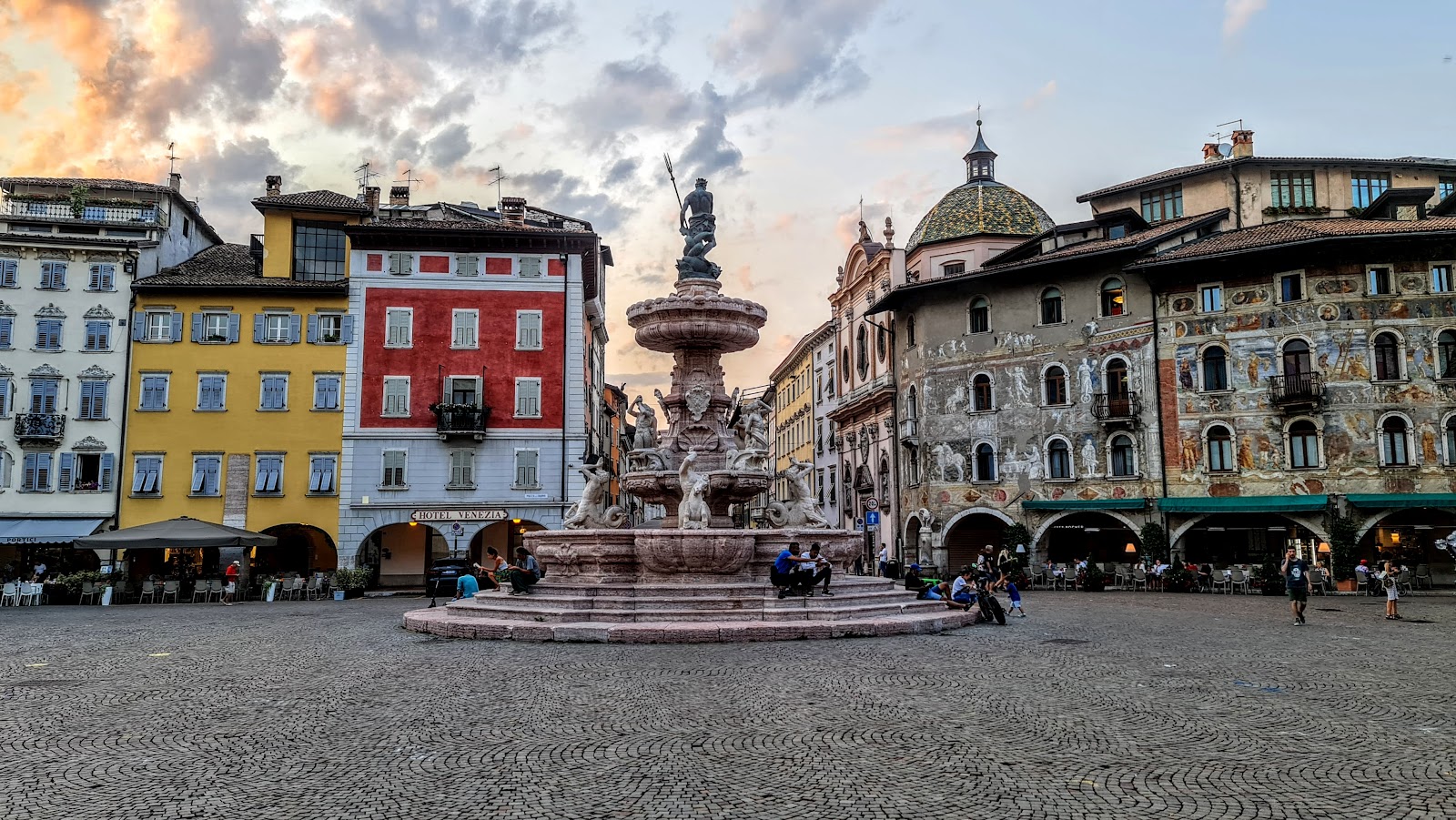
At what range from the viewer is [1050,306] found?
128 ft

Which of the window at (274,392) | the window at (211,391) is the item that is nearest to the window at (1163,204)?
the window at (274,392)

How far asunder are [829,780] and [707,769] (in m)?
0.85

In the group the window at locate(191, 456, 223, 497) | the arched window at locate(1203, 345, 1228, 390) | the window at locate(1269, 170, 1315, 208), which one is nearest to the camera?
the arched window at locate(1203, 345, 1228, 390)

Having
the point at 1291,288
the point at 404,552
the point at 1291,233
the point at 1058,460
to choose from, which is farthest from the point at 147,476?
the point at 1291,233

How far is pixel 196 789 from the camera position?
21.7ft

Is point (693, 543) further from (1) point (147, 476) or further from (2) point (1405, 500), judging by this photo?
(1) point (147, 476)

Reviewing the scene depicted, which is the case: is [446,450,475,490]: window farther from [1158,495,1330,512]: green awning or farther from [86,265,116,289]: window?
[1158,495,1330,512]: green awning

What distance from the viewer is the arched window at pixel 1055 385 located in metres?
38.2

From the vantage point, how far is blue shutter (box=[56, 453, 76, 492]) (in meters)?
37.6

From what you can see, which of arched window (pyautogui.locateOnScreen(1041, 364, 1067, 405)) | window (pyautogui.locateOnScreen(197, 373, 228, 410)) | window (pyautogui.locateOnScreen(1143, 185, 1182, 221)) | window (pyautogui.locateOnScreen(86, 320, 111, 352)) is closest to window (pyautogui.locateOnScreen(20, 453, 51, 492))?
window (pyautogui.locateOnScreen(86, 320, 111, 352))

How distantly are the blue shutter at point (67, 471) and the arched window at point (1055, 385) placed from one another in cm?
3519

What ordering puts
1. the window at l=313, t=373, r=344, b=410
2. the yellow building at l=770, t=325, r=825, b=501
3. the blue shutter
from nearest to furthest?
the blue shutter
the window at l=313, t=373, r=344, b=410
the yellow building at l=770, t=325, r=825, b=501

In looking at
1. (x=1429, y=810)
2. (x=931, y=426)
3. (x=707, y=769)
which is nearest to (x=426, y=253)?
(x=931, y=426)

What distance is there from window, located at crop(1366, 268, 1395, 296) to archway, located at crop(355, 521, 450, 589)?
33.0m
